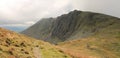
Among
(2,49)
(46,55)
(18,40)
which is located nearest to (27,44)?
(18,40)

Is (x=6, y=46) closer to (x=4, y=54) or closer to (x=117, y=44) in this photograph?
(x=4, y=54)

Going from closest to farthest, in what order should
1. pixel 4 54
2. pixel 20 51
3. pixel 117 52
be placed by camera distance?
pixel 4 54, pixel 20 51, pixel 117 52

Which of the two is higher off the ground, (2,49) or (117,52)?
(2,49)

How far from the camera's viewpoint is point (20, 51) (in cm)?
4728

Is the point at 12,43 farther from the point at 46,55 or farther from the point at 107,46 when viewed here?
the point at 107,46

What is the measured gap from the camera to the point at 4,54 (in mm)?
42188

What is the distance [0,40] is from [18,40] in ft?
18.2

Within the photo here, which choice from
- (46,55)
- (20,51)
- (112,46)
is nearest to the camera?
(20,51)

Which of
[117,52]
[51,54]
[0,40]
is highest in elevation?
[0,40]

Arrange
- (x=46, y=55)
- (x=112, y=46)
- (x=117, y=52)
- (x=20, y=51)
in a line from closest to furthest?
(x=20, y=51) < (x=46, y=55) < (x=117, y=52) < (x=112, y=46)

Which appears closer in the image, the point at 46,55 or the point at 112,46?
the point at 46,55

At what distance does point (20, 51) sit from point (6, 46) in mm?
3015

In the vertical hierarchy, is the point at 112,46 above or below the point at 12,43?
below

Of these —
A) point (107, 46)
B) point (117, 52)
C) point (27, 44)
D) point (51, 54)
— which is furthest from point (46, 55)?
point (107, 46)
